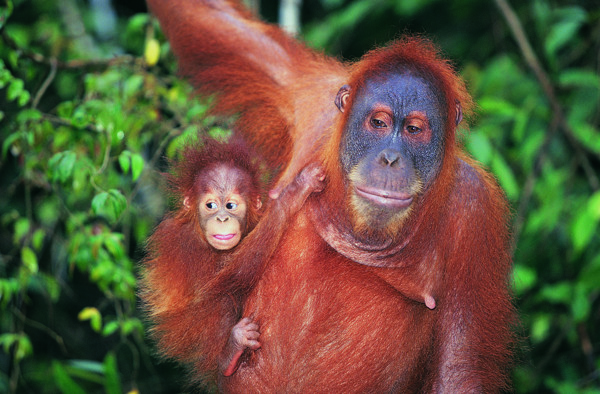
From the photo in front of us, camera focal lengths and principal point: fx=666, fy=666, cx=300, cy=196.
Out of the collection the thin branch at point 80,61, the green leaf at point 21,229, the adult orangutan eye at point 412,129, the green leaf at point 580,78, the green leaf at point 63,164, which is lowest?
the green leaf at point 21,229

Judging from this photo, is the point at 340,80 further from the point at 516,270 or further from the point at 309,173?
the point at 516,270

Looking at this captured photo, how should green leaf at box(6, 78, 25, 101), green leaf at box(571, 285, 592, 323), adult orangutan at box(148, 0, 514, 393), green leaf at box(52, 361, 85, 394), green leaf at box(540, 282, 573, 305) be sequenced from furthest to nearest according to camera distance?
green leaf at box(540, 282, 573, 305) < green leaf at box(571, 285, 592, 323) < green leaf at box(52, 361, 85, 394) < green leaf at box(6, 78, 25, 101) < adult orangutan at box(148, 0, 514, 393)

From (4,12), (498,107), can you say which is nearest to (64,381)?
(4,12)

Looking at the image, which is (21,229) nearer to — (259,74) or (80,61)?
(80,61)

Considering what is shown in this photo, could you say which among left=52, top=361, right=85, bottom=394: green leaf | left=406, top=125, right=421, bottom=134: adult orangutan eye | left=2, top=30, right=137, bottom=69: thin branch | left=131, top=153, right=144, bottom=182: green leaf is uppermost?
left=406, top=125, right=421, bottom=134: adult orangutan eye

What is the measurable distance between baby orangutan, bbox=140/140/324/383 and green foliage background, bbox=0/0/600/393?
0.72 ft

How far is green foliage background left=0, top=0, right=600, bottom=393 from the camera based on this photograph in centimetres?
293

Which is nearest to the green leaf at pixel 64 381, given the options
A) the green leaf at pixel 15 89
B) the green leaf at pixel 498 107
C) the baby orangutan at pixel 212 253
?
the baby orangutan at pixel 212 253

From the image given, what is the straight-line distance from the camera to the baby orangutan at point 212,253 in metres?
2.38

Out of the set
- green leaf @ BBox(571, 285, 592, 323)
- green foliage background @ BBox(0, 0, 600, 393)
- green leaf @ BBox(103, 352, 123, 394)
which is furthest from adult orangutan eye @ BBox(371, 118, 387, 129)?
green leaf @ BBox(571, 285, 592, 323)

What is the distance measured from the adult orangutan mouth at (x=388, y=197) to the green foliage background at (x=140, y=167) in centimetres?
74

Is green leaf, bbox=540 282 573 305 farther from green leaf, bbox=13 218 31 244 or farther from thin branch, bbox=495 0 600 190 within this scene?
green leaf, bbox=13 218 31 244

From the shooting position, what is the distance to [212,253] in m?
2.55

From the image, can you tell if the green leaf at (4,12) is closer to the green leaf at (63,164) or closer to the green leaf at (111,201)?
the green leaf at (63,164)
